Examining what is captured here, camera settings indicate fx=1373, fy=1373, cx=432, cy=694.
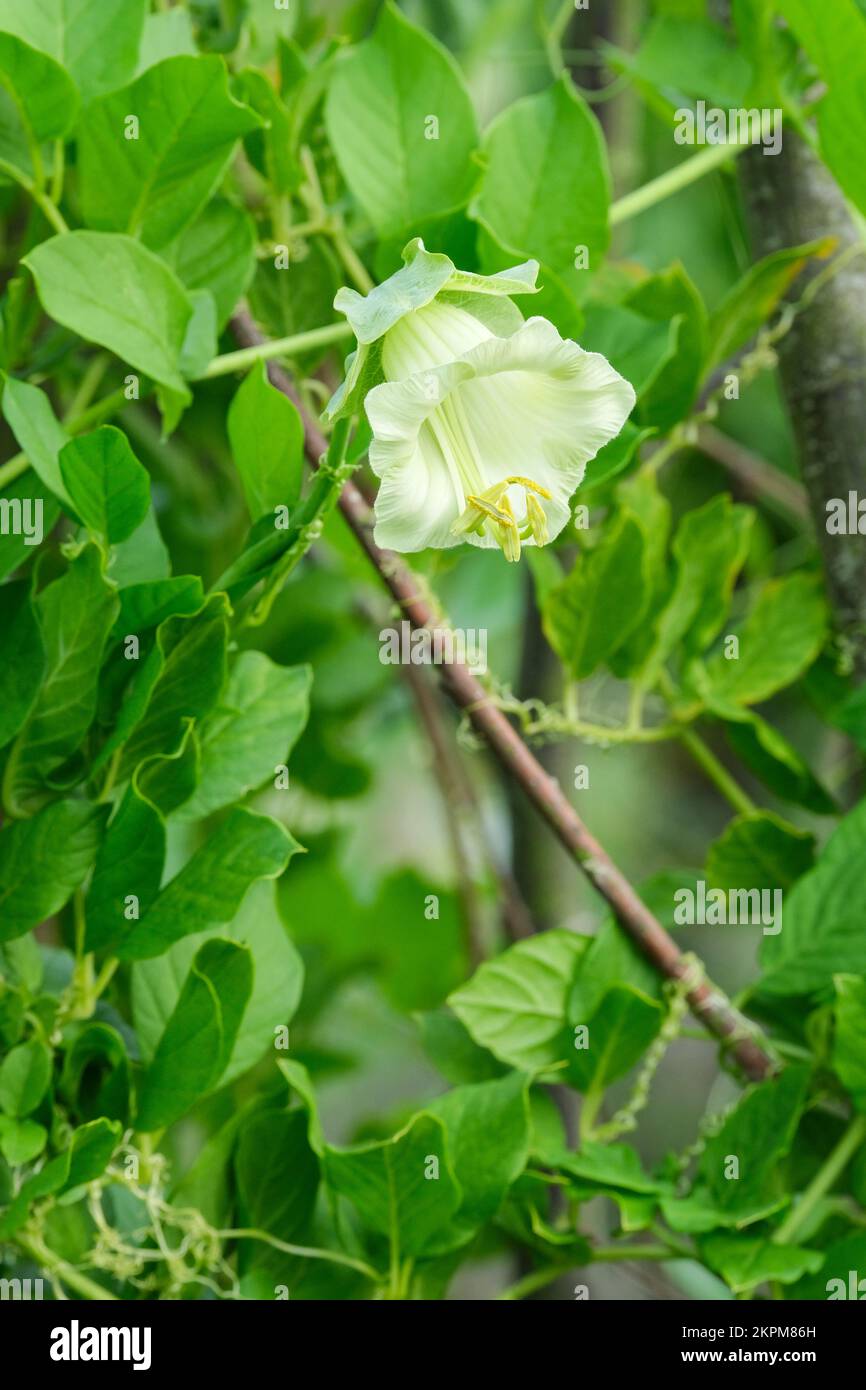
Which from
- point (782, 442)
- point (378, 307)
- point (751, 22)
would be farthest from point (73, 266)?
point (782, 442)

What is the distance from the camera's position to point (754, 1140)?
0.36m

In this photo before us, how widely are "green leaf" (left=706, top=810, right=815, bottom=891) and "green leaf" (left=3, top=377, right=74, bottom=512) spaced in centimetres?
22

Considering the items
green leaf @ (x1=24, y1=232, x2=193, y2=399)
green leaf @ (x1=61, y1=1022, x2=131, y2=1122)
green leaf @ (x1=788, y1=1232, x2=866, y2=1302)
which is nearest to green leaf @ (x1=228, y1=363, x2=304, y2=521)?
green leaf @ (x1=24, y1=232, x2=193, y2=399)

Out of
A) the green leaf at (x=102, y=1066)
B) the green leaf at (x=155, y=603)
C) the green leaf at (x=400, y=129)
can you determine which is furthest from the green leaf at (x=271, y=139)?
the green leaf at (x=102, y=1066)

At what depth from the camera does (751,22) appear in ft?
1.31

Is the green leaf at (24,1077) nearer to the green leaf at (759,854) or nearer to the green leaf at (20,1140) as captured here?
the green leaf at (20,1140)

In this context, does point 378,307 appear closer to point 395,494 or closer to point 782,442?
point 395,494

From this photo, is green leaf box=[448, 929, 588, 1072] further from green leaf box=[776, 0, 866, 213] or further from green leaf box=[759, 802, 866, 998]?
green leaf box=[776, 0, 866, 213]

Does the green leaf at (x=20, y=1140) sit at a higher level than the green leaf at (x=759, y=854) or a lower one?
lower

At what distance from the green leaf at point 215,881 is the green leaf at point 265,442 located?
0.07 meters

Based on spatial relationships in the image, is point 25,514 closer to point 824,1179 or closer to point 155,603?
point 155,603

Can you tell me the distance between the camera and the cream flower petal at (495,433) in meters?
0.25

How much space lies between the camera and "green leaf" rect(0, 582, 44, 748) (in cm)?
31
